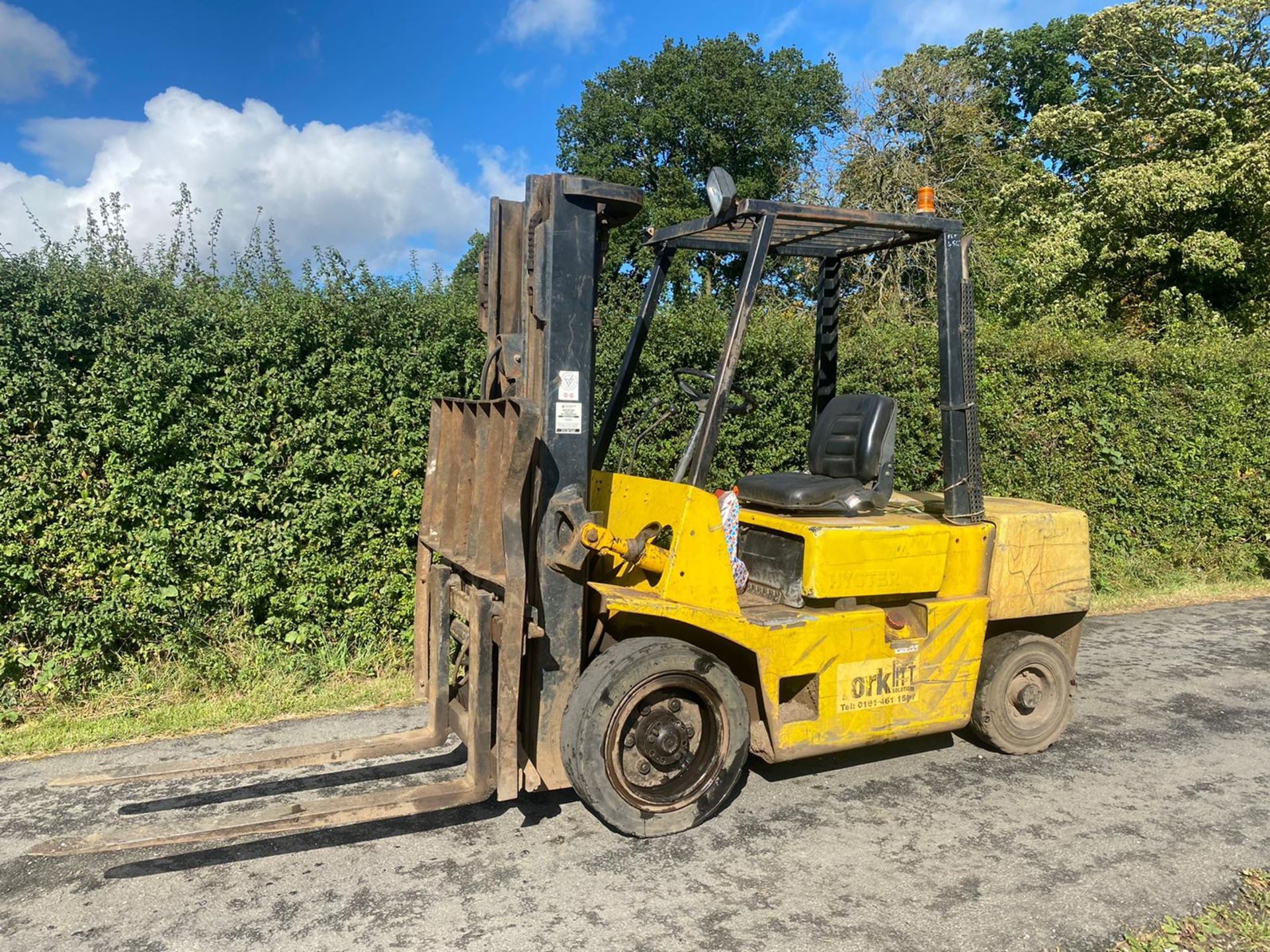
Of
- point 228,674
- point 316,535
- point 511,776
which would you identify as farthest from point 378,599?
point 511,776

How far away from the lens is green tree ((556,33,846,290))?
3369cm

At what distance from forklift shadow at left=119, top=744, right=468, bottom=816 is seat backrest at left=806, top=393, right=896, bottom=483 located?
2.60 metres

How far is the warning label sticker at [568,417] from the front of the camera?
13.3ft

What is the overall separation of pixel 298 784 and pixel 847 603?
2892 millimetres

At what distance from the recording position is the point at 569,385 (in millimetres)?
4062

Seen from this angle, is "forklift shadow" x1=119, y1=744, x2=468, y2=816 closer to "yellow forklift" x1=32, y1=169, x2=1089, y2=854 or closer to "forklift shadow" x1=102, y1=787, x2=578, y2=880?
"yellow forklift" x1=32, y1=169, x2=1089, y2=854

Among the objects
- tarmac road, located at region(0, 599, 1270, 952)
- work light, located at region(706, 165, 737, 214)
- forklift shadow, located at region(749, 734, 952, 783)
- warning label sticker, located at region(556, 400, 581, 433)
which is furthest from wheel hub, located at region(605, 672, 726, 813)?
work light, located at region(706, 165, 737, 214)

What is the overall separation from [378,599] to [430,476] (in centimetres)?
187

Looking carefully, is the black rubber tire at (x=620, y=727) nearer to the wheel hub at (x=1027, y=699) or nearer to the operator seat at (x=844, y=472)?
the operator seat at (x=844, y=472)

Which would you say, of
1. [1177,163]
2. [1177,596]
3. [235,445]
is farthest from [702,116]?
[235,445]

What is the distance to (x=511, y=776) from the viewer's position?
3760mm

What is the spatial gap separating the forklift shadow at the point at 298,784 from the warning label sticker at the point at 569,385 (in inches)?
84.0

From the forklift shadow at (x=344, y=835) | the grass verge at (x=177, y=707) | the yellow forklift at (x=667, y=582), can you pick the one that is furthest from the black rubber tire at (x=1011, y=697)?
the grass verge at (x=177, y=707)

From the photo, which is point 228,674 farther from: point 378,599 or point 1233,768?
point 1233,768
